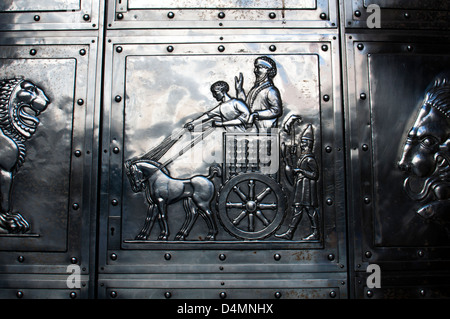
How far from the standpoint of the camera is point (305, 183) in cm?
164

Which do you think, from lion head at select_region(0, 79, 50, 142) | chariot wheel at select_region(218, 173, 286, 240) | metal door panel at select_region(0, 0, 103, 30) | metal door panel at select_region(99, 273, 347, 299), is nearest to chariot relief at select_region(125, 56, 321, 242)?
chariot wheel at select_region(218, 173, 286, 240)

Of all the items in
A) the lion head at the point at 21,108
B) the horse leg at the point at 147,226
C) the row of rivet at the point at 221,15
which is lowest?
the horse leg at the point at 147,226

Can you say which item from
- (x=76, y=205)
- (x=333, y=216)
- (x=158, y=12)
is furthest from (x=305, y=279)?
(x=158, y=12)

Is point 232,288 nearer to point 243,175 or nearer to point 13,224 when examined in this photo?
point 243,175

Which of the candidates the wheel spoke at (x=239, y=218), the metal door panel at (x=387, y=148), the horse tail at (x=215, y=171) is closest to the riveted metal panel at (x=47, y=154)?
the horse tail at (x=215, y=171)

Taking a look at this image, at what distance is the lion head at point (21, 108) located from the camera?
1.68m

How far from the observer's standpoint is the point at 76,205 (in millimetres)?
1644

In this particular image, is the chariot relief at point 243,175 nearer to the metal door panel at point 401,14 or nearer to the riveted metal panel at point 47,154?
the riveted metal panel at point 47,154

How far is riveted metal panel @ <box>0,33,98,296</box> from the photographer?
1635 millimetres

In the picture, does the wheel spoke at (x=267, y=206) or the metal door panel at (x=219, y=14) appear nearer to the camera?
the wheel spoke at (x=267, y=206)

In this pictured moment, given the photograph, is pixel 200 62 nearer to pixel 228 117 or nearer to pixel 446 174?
pixel 228 117

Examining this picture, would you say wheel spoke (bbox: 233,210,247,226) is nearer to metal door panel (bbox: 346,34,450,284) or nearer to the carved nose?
metal door panel (bbox: 346,34,450,284)

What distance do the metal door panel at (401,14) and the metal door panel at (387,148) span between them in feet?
0.23

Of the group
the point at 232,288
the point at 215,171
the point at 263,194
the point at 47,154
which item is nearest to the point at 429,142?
the point at 263,194
